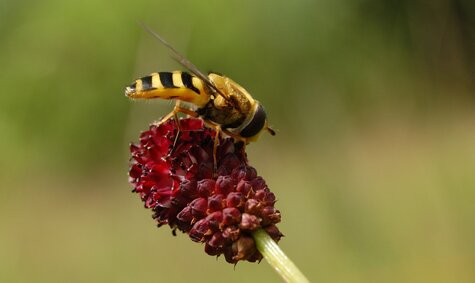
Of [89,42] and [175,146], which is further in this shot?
[89,42]

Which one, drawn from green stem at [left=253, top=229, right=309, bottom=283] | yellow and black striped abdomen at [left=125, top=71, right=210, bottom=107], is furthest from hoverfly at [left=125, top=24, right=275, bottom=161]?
green stem at [left=253, top=229, right=309, bottom=283]

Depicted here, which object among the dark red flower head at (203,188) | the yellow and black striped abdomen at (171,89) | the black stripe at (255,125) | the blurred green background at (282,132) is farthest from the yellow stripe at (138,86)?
the blurred green background at (282,132)

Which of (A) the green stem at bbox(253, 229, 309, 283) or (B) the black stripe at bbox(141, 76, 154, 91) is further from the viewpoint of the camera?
(B) the black stripe at bbox(141, 76, 154, 91)

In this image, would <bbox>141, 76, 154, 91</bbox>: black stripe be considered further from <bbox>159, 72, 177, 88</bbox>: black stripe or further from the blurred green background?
the blurred green background

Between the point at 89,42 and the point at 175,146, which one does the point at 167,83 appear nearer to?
the point at 175,146

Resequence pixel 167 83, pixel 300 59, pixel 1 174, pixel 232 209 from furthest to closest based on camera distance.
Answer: pixel 1 174 → pixel 300 59 → pixel 167 83 → pixel 232 209

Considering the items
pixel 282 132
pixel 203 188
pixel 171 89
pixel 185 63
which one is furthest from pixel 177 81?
pixel 282 132

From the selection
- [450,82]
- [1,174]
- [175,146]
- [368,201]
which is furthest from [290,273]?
[1,174]

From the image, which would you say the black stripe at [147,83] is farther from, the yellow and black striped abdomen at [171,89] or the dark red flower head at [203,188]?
the dark red flower head at [203,188]
